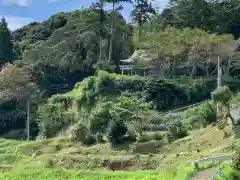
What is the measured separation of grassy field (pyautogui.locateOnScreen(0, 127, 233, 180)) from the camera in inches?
1031

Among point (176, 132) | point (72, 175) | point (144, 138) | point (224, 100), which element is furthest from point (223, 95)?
point (72, 175)

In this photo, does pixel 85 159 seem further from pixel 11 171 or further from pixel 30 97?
pixel 30 97

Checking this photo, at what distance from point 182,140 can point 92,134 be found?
273 inches

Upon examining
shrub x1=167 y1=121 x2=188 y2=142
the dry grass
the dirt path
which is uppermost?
the dirt path

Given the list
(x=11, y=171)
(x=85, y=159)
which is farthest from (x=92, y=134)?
(x=11, y=171)

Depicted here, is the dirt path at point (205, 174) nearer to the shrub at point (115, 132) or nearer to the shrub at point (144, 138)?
the shrub at point (144, 138)

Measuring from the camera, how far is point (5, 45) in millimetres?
54125

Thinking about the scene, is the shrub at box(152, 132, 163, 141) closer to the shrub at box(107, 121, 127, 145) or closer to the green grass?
the shrub at box(107, 121, 127, 145)

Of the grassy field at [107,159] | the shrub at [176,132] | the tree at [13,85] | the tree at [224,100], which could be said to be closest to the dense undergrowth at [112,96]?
the tree at [13,85]

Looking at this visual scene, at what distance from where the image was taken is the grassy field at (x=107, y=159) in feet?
85.9

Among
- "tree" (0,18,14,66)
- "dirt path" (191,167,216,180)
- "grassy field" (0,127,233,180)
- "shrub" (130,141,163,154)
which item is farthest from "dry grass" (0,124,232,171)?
"tree" (0,18,14,66)

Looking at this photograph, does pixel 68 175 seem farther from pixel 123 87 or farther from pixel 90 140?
pixel 123 87

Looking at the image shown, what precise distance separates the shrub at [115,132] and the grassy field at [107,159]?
560mm

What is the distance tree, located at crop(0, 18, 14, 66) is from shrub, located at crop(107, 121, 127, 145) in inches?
949
